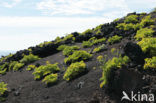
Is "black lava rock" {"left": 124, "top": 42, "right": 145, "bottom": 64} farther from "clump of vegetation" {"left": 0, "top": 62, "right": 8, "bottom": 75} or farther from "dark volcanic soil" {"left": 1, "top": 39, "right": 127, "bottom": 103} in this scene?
"clump of vegetation" {"left": 0, "top": 62, "right": 8, "bottom": 75}

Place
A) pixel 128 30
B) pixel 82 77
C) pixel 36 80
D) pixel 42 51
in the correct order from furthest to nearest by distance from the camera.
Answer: pixel 42 51 → pixel 128 30 → pixel 36 80 → pixel 82 77

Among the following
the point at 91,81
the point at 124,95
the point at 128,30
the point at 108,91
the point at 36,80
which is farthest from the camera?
the point at 128,30

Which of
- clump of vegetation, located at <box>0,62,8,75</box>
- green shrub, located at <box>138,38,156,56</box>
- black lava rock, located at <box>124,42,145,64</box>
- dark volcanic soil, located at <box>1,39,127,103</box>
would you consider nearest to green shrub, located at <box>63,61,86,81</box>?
dark volcanic soil, located at <box>1,39,127,103</box>

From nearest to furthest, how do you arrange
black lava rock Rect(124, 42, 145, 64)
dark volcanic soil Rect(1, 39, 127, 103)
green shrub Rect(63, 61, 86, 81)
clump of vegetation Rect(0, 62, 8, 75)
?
dark volcanic soil Rect(1, 39, 127, 103), black lava rock Rect(124, 42, 145, 64), green shrub Rect(63, 61, 86, 81), clump of vegetation Rect(0, 62, 8, 75)

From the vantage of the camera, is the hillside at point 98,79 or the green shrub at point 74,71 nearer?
the hillside at point 98,79

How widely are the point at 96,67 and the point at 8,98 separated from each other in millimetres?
5473

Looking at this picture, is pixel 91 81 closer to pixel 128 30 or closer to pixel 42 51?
pixel 128 30

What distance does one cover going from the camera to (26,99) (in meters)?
11.2

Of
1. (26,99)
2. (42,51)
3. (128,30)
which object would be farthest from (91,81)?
(42,51)

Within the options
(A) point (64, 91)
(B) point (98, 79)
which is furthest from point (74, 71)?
(B) point (98, 79)

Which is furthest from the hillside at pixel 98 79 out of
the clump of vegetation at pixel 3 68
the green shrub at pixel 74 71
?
the clump of vegetation at pixel 3 68

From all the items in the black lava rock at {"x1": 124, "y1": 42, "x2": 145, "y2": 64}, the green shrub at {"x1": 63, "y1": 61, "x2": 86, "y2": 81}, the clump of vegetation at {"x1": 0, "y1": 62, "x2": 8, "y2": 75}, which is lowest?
the clump of vegetation at {"x1": 0, "y1": 62, "x2": 8, "y2": 75}

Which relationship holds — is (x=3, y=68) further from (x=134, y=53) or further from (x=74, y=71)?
(x=134, y=53)

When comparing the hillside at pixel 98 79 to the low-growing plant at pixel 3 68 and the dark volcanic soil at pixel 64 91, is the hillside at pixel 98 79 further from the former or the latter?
the low-growing plant at pixel 3 68
